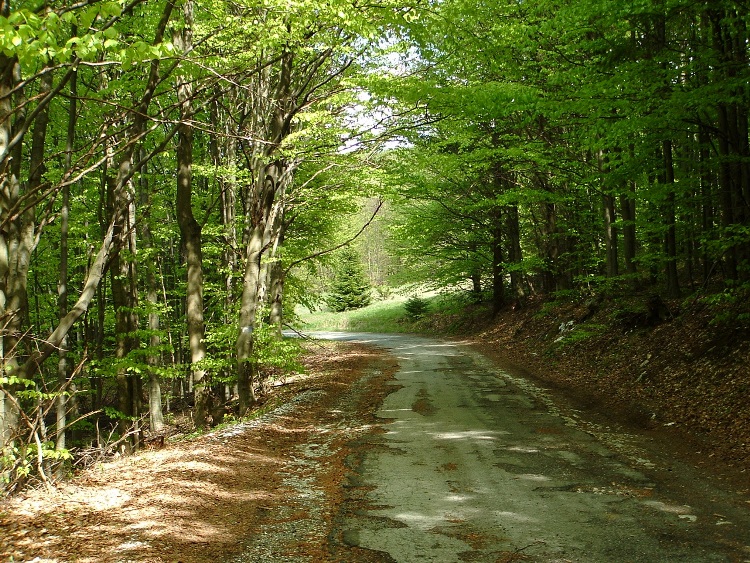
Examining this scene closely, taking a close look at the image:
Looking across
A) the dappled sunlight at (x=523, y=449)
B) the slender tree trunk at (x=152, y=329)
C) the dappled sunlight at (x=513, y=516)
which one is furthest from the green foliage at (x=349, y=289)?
the dappled sunlight at (x=513, y=516)

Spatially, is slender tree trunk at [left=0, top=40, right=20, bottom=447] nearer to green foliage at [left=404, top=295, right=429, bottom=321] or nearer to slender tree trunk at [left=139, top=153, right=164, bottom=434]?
slender tree trunk at [left=139, top=153, right=164, bottom=434]

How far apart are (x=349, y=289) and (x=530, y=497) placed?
3776 cm

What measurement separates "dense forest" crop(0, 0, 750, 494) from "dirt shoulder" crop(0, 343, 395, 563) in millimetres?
682

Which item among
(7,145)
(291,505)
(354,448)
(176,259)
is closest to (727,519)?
(291,505)

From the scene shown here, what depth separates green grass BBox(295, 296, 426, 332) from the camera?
35.9 metres

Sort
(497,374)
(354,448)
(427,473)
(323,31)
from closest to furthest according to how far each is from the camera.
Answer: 1. (427,473)
2. (354,448)
3. (323,31)
4. (497,374)

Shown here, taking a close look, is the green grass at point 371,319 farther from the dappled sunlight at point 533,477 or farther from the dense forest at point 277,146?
the dappled sunlight at point 533,477

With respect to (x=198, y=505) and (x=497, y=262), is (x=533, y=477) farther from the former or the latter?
(x=497, y=262)

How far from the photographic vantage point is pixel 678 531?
4.60 metres

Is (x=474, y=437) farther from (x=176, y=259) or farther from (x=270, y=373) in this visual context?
(x=176, y=259)

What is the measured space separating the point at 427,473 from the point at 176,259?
57.2 feet

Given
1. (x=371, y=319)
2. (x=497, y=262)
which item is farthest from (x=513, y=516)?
(x=371, y=319)

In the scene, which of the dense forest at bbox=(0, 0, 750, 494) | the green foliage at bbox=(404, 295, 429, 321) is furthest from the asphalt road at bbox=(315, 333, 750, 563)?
the green foliage at bbox=(404, 295, 429, 321)

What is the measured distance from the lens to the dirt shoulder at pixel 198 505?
4203 millimetres
